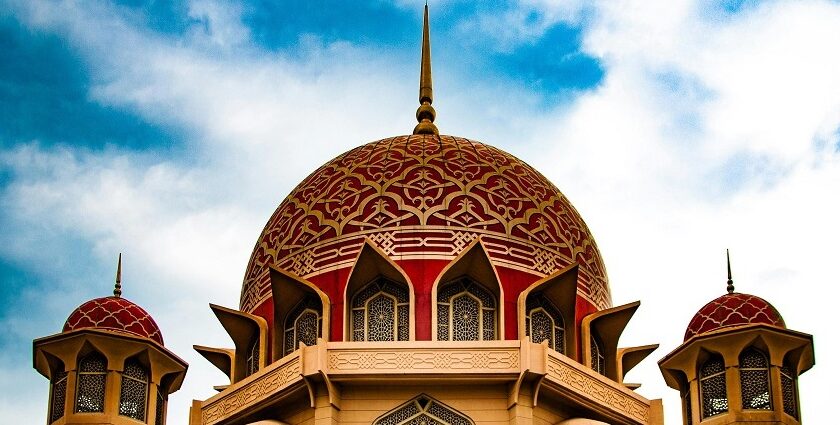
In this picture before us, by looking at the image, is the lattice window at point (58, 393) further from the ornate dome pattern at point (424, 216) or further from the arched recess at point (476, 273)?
the arched recess at point (476, 273)

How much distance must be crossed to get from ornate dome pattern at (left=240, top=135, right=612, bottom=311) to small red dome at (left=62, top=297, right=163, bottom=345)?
2519 millimetres

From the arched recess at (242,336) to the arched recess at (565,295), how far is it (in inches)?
185

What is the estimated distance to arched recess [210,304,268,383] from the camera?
2909 centimetres

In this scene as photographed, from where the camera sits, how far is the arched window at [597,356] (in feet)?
94.4

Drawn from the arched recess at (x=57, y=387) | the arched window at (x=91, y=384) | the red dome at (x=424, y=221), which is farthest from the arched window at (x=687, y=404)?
the arched recess at (x=57, y=387)

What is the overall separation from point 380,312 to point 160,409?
390 centimetres

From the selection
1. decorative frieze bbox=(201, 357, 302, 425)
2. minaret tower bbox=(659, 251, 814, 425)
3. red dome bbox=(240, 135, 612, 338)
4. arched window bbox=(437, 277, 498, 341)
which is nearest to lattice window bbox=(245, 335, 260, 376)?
red dome bbox=(240, 135, 612, 338)

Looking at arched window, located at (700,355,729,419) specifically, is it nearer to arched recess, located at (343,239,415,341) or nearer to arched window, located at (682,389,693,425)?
arched window, located at (682,389,693,425)

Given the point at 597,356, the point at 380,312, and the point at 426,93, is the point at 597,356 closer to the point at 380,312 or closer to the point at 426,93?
the point at 380,312

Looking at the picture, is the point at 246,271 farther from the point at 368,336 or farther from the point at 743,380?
the point at 743,380

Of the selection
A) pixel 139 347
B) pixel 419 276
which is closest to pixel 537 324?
→ pixel 419 276

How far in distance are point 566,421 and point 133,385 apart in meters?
6.87

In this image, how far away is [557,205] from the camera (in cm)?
3044

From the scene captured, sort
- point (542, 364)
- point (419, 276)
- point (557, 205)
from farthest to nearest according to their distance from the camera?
point (557, 205)
point (419, 276)
point (542, 364)
